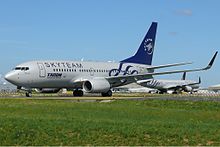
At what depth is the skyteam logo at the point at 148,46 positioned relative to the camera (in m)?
65.3

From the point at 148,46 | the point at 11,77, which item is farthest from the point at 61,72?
the point at 148,46

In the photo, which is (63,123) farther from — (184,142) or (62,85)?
(62,85)

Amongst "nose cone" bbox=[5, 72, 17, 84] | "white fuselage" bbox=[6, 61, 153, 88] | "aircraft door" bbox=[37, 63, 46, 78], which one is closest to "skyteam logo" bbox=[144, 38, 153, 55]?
"white fuselage" bbox=[6, 61, 153, 88]

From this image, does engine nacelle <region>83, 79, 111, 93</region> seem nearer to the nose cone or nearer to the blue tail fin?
the nose cone

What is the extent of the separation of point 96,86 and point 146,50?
13.9 meters

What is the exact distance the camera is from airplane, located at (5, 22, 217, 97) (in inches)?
2024

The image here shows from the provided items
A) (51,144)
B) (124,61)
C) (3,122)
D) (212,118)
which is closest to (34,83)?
(124,61)

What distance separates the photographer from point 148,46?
65.6m

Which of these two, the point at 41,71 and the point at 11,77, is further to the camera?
the point at 41,71

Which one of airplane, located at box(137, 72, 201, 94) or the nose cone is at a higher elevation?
the nose cone

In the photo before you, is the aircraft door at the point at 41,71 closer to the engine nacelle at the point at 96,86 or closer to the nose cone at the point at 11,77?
the nose cone at the point at 11,77

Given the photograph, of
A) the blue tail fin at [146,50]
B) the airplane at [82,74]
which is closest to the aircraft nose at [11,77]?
the airplane at [82,74]

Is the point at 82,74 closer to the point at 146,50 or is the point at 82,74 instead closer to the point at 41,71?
the point at 41,71

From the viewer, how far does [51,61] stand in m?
54.2
